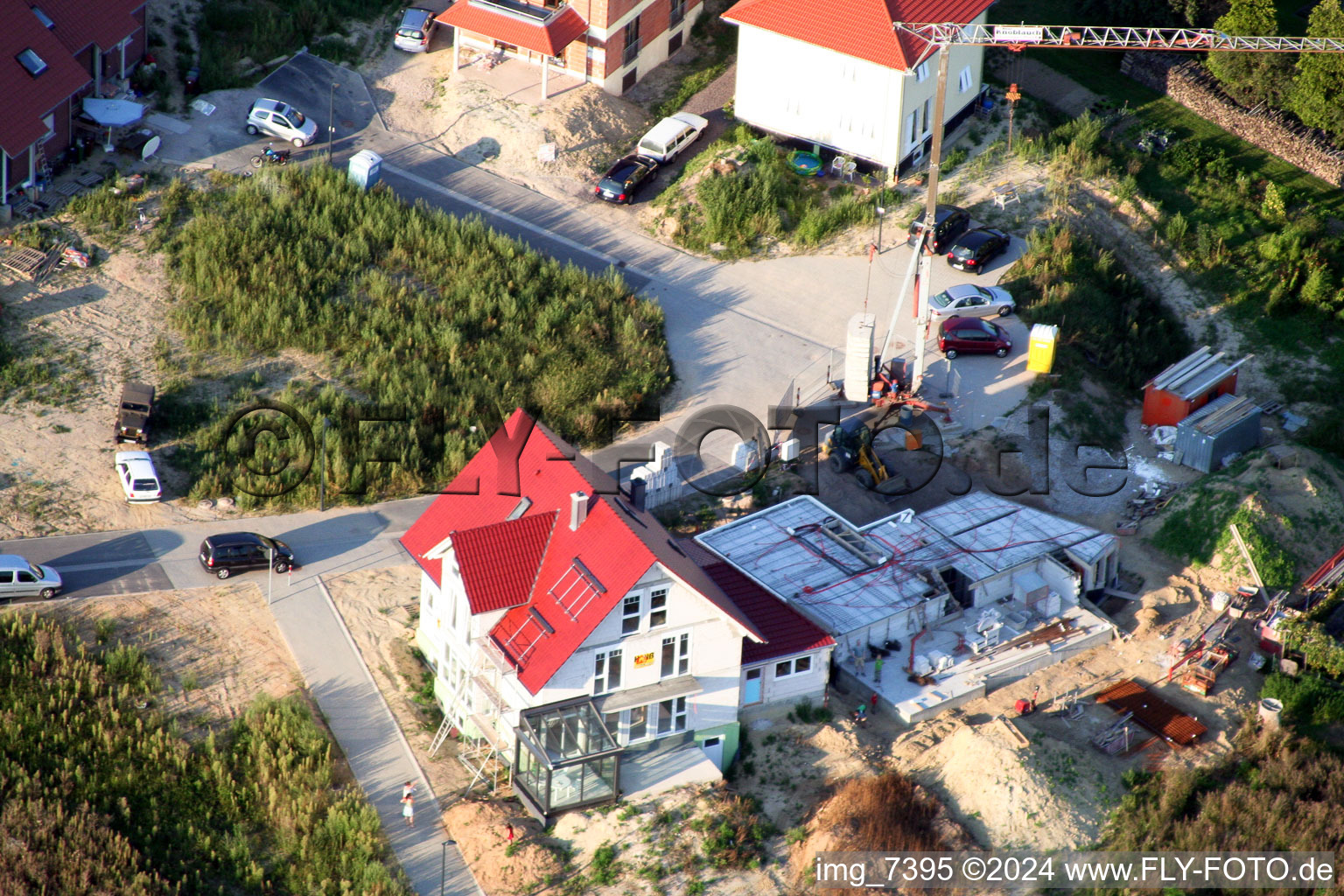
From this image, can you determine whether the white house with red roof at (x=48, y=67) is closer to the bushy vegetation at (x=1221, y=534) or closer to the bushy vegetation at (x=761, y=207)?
the bushy vegetation at (x=761, y=207)

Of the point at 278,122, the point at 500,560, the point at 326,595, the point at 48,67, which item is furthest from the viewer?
the point at 278,122

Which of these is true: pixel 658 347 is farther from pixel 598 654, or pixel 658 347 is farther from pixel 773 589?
pixel 598 654

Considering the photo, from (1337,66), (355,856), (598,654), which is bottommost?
(355,856)

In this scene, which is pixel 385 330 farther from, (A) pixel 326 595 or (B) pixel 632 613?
(B) pixel 632 613

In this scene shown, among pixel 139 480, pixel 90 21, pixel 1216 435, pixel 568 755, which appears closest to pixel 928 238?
pixel 1216 435

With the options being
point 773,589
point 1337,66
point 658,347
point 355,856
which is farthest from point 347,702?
point 1337,66

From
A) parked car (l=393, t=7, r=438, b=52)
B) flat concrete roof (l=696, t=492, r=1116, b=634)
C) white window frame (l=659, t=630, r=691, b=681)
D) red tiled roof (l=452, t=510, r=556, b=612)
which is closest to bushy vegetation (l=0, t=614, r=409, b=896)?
red tiled roof (l=452, t=510, r=556, b=612)

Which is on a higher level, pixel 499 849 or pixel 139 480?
pixel 139 480
